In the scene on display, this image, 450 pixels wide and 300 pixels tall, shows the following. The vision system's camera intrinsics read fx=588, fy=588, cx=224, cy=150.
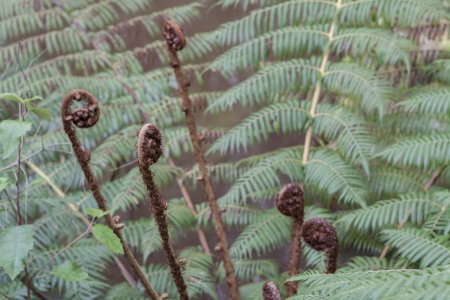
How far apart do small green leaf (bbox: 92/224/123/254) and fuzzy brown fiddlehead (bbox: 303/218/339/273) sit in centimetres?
43

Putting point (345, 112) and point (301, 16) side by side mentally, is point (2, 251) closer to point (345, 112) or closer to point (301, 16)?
point (345, 112)

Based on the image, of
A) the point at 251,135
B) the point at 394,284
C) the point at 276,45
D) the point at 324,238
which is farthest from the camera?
the point at 276,45

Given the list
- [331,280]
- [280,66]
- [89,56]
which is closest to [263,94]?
[280,66]

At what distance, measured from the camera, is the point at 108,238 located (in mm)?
1308

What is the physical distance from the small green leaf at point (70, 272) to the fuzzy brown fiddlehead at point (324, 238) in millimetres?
525

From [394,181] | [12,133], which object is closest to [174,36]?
[12,133]

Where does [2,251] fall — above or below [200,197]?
above

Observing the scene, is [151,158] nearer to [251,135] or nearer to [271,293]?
[271,293]

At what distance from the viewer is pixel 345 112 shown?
203cm

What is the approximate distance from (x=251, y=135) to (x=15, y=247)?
101 centimetres

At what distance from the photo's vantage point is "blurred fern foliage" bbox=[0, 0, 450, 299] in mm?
1812

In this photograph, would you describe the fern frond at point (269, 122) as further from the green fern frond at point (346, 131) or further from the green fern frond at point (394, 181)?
the green fern frond at point (394, 181)

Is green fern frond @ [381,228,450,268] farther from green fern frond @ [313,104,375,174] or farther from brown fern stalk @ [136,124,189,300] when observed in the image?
brown fern stalk @ [136,124,189,300]

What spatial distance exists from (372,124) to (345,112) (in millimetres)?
142
